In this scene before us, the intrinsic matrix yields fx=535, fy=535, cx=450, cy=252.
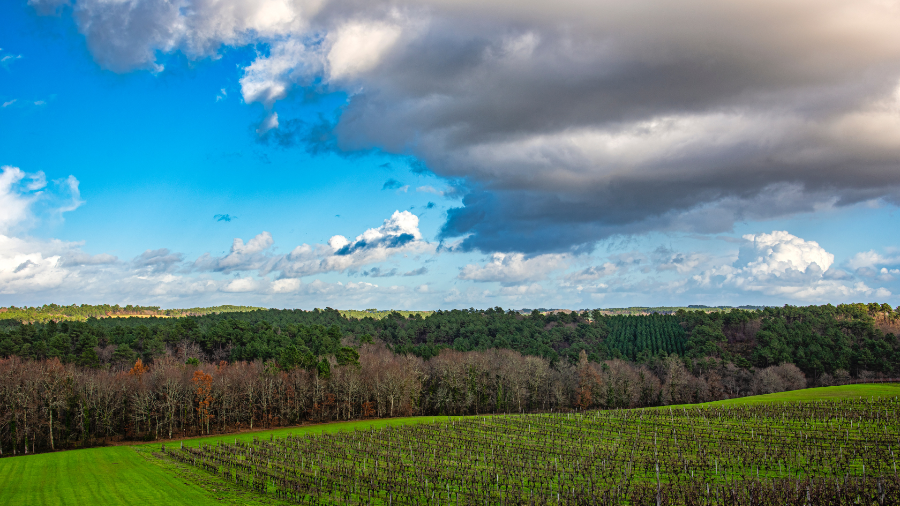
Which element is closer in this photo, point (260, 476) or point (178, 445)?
point (260, 476)

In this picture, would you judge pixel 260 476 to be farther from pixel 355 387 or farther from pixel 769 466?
pixel 355 387

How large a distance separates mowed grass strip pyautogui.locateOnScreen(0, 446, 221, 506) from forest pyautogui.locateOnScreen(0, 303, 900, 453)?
578 inches

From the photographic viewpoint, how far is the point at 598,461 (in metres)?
45.7

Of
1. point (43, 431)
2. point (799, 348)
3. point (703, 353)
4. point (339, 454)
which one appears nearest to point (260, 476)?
point (339, 454)

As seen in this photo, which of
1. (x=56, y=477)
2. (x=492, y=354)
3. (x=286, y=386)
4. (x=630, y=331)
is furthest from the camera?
(x=630, y=331)

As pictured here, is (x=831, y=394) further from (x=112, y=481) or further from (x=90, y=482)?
(x=90, y=482)

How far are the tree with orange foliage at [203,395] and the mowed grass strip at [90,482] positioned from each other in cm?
1851

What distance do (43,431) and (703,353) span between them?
128977 mm

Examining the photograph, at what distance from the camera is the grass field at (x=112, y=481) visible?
125 ft

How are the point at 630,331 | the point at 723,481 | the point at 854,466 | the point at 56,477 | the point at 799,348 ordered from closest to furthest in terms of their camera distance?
the point at 723,481, the point at 854,466, the point at 56,477, the point at 799,348, the point at 630,331

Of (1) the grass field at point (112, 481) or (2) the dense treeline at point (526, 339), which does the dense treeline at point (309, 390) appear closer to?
(2) the dense treeline at point (526, 339)

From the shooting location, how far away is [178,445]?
65938mm

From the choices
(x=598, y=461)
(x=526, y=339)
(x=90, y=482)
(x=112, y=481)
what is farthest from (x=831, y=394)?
(x=90, y=482)

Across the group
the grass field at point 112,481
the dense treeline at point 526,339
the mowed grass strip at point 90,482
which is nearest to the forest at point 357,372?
the dense treeline at point 526,339
